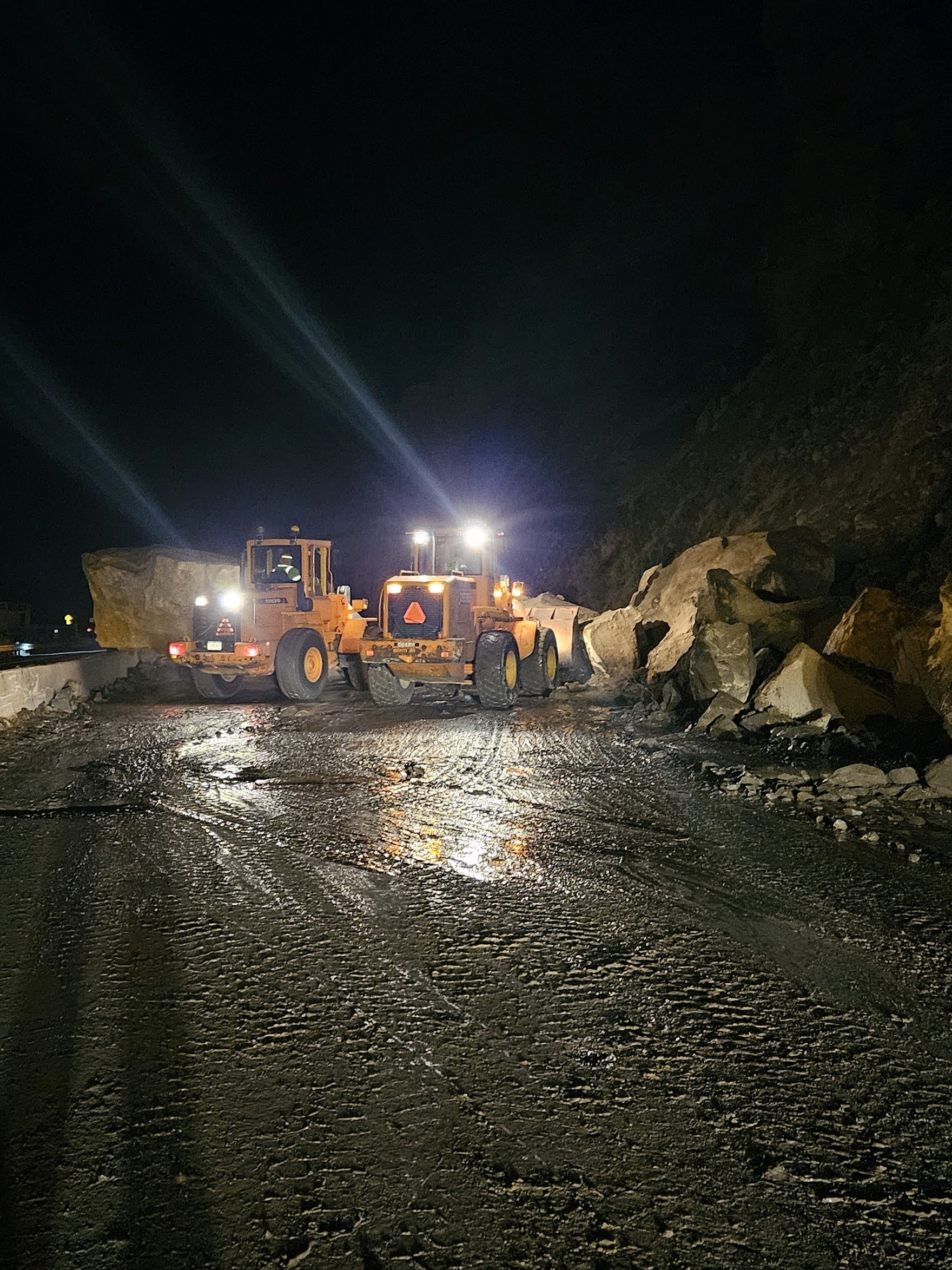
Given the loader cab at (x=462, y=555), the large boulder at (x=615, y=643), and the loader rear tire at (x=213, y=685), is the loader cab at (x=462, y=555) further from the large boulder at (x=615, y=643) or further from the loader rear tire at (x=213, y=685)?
the loader rear tire at (x=213, y=685)

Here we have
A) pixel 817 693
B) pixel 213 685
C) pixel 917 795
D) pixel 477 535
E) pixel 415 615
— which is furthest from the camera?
pixel 213 685

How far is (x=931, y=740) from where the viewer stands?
818 cm

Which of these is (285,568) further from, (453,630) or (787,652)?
(787,652)

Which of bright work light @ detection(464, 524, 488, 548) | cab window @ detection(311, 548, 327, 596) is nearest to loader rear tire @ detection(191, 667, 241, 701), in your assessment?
cab window @ detection(311, 548, 327, 596)

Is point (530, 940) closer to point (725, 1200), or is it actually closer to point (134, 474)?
point (725, 1200)

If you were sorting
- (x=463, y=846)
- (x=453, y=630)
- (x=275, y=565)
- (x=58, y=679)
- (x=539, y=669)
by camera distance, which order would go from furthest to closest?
(x=539, y=669), (x=275, y=565), (x=58, y=679), (x=453, y=630), (x=463, y=846)

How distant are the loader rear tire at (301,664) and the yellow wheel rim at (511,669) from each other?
3523 millimetres

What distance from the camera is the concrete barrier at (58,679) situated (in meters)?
12.0

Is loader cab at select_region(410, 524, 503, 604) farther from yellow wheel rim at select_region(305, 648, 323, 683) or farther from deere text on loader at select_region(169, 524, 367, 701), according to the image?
yellow wheel rim at select_region(305, 648, 323, 683)

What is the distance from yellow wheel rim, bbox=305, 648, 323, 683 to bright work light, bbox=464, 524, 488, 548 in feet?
11.2

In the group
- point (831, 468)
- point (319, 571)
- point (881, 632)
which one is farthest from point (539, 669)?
point (831, 468)

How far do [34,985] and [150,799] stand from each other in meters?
3.73

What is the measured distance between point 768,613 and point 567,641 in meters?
6.05

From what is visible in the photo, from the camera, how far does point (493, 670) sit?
41.6 ft
